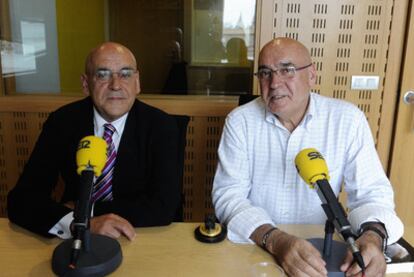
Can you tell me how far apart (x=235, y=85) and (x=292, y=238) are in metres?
1.60

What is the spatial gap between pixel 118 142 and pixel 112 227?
17.8 inches

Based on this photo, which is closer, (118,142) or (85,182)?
(85,182)

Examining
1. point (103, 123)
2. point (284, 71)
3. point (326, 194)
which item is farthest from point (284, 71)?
point (103, 123)

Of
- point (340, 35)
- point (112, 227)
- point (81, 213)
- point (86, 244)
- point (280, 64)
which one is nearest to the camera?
point (81, 213)

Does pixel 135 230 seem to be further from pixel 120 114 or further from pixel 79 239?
pixel 120 114

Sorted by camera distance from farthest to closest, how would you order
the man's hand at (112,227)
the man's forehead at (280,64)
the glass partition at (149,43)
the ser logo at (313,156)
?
the glass partition at (149,43) < the man's forehead at (280,64) < the man's hand at (112,227) < the ser logo at (313,156)

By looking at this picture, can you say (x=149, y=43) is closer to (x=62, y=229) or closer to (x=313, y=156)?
(x=62, y=229)

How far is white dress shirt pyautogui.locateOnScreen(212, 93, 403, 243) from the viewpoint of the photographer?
1.44 m

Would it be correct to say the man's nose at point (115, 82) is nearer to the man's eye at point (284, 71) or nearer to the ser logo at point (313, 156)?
the man's eye at point (284, 71)

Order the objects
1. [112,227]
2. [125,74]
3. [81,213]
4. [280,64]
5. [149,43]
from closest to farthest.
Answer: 1. [81,213]
2. [112,227]
3. [280,64]
4. [125,74]
5. [149,43]

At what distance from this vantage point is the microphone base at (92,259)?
95 cm

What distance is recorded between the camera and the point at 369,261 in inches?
40.0

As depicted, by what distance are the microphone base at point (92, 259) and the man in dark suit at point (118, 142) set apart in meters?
0.30

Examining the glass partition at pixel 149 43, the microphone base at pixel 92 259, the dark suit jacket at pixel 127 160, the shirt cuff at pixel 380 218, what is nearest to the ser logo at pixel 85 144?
the microphone base at pixel 92 259
